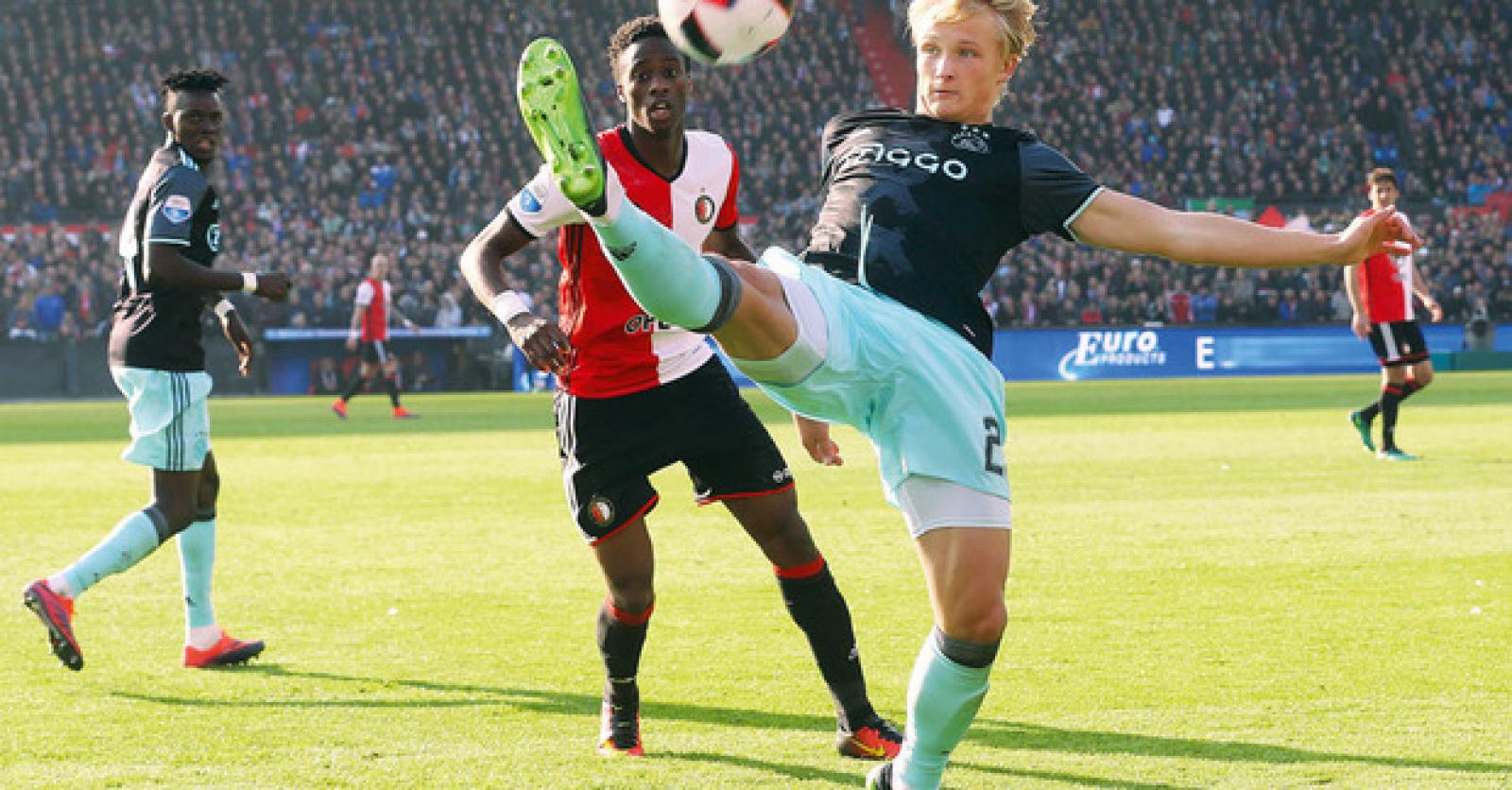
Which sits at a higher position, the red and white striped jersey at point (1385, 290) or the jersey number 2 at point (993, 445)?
the jersey number 2 at point (993, 445)

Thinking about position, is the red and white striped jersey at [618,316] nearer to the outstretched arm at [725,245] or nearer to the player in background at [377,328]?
the outstretched arm at [725,245]

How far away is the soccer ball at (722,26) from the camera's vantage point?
4.46 m

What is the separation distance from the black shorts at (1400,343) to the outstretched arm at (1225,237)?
462 inches

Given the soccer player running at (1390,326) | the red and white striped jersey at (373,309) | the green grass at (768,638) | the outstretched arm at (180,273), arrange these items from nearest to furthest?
the green grass at (768,638) → the outstretched arm at (180,273) → the soccer player running at (1390,326) → the red and white striped jersey at (373,309)

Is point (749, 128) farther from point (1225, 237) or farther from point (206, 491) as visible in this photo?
point (1225, 237)

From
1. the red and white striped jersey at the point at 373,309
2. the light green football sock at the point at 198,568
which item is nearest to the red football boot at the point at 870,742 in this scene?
the light green football sock at the point at 198,568

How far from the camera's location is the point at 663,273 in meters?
3.47

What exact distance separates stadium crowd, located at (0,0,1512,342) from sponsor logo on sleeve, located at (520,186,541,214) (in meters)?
27.3

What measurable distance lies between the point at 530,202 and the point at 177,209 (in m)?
2.42

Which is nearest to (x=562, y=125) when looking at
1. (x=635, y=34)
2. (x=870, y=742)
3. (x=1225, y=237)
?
(x=1225, y=237)

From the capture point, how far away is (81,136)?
124 ft

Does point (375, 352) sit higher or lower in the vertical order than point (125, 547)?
lower

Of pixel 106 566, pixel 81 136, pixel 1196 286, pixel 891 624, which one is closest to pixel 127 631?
pixel 106 566

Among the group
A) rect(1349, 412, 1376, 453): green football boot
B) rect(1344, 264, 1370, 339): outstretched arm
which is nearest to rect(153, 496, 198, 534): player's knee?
rect(1344, 264, 1370, 339): outstretched arm
